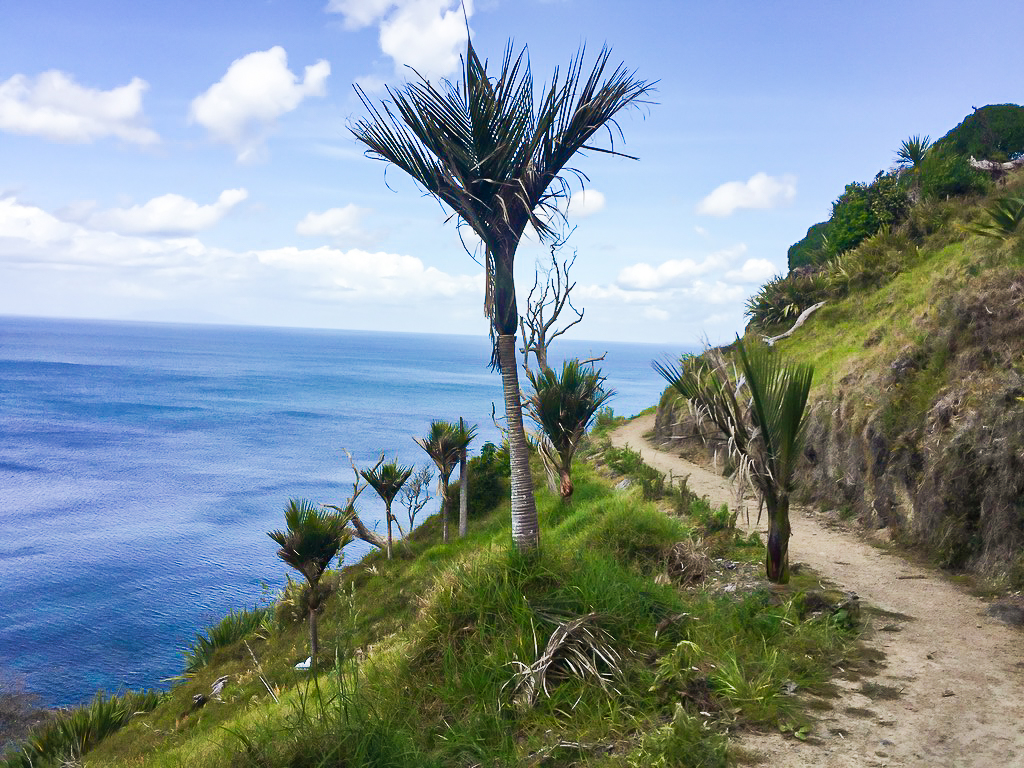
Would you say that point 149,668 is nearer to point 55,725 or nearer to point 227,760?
point 55,725

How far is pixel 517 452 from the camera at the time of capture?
8352 millimetres

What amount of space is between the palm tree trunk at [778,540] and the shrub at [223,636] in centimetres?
1695

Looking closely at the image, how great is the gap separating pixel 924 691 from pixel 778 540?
2.06 m

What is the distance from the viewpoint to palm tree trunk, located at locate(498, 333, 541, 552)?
27.0 feet

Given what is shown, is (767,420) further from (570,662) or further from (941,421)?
(941,421)

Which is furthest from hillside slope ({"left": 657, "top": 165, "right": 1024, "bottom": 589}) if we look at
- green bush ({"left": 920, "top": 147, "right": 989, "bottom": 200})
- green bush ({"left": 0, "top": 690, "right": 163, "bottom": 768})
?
green bush ({"left": 0, "top": 690, "right": 163, "bottom": 768})

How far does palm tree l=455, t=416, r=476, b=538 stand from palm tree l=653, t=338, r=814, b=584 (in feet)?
Answer: 44.2

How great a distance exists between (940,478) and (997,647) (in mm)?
3122

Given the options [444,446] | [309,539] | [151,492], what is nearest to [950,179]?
[444,446]

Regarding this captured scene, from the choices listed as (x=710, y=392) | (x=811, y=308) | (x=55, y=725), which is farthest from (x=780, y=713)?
(x=811, y=308)

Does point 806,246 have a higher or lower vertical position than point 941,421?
higher

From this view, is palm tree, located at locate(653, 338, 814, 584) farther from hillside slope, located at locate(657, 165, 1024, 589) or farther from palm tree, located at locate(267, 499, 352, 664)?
palm tree, located at locate(267, 499, 352, 664)

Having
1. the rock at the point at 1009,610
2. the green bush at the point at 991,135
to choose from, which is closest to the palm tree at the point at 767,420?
the rock at the point at 1009,610

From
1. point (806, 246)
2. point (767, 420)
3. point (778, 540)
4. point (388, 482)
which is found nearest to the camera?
point (767, 420)
